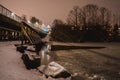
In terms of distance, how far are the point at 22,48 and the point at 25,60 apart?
436cm

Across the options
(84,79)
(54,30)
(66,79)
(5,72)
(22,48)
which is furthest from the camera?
(54,30)

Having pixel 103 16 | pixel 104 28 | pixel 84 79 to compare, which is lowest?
pixel 84 79

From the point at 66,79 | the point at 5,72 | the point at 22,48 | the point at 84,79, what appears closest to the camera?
the point at 5,72

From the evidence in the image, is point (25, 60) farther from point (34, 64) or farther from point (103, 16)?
point (103, 16)

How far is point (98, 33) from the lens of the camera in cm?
8862

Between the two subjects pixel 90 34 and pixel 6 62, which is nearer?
pixel 6 62

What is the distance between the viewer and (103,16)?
314 feet

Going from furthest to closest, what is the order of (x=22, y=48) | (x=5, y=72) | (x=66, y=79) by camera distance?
(x=22, y=48) < (x=66, y=79) < (x=5, y=72)

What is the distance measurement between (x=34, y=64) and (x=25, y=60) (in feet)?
1.84

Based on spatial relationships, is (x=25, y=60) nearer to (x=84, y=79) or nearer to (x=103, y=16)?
(x=84, y=79)

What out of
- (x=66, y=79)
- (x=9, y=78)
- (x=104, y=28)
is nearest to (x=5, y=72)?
(x=9, y=78)

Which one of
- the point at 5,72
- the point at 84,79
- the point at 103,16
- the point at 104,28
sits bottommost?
the point at 84,79

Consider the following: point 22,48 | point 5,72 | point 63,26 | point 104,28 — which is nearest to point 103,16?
point 104,28

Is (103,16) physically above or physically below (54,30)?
above
